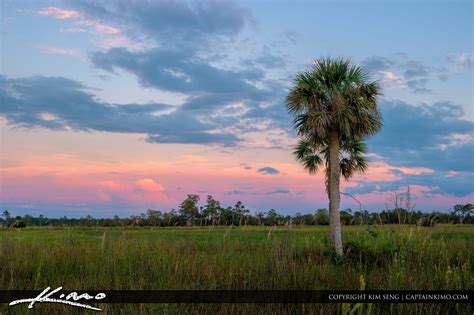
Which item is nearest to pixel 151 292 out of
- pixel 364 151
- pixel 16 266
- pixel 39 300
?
pixel 39 300

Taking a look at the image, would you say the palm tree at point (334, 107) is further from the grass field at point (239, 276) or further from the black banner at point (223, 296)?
the black banner at point (223, 296)

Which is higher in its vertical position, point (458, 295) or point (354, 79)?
point (354, 79)

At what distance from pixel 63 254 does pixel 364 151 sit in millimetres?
17112

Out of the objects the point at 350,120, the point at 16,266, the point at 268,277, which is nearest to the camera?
the point at 268,277

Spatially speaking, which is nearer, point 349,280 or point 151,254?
point 349,280

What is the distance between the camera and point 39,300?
17.6ft

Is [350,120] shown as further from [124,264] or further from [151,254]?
[124,264]

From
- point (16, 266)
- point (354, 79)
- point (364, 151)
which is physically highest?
point (354, 79)

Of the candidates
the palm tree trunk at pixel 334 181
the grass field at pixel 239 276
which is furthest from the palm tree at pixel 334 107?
the grass field at pixel 239 276

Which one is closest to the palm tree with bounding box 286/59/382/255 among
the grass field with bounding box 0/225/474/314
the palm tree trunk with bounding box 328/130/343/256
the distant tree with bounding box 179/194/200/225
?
the palm tree trunk with bounding box 328/130/343/256

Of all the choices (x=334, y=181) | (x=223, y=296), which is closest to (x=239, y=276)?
(x=223, y=296)

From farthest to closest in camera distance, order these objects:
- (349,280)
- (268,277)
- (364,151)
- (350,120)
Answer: (364,151) < (350,120) < (349,280) < (268,277)

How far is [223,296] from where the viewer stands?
5.67 metres

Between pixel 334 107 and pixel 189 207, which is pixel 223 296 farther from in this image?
pixel 189 207
